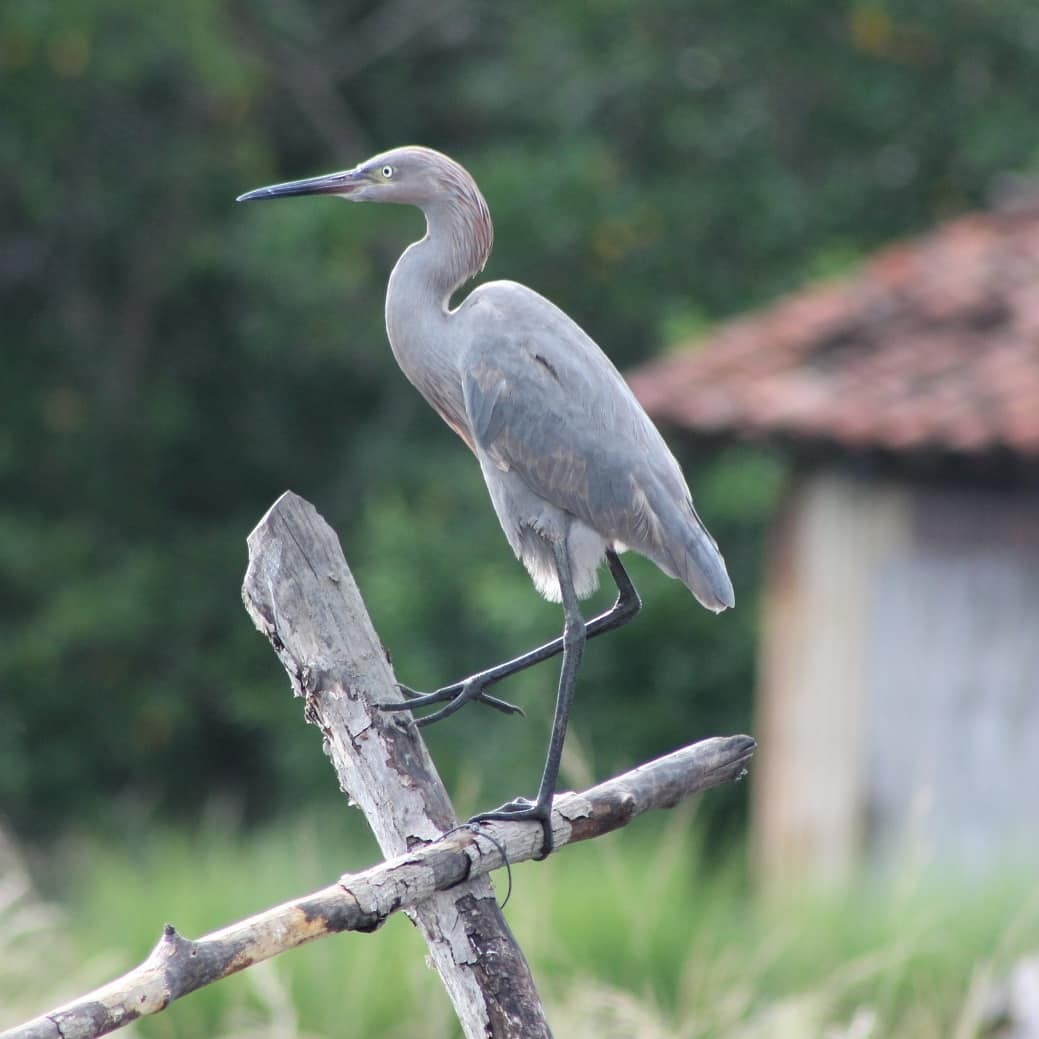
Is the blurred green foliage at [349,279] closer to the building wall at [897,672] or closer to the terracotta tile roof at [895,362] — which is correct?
the terracotta tile roof at [895,362]

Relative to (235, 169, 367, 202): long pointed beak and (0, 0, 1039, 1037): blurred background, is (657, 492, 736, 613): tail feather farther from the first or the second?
(0, 0, 1039, 1037): blurred background

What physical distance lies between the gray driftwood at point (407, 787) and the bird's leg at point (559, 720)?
2cm

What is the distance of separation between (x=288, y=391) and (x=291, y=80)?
8.66 ft

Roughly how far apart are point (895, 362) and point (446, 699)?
18.2 feet

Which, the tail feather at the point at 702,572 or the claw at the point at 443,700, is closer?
the claw at the point at 443,700

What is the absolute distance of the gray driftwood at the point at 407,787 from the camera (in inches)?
115

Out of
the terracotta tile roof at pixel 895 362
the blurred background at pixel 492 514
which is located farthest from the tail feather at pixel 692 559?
the terracotta tile roof at pixel 895 362

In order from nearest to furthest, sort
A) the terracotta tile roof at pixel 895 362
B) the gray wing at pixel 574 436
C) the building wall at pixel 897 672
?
the gray wing at pixel 574 436 < the terracotta tile roof at pixel 895 362 < the building wall at pixel 897 672

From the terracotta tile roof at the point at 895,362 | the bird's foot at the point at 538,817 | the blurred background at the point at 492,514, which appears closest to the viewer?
the bird's foot at the point at 538,817

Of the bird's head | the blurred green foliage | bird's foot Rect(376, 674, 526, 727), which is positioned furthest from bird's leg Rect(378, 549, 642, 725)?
the blurred green foliage

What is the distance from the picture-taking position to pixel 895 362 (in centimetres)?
842

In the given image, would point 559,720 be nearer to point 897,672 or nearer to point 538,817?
point 538,817

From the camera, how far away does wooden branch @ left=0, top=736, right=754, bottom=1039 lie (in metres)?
2.39

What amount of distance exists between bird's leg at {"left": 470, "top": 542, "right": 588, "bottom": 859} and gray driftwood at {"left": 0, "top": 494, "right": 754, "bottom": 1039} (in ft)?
0.08
